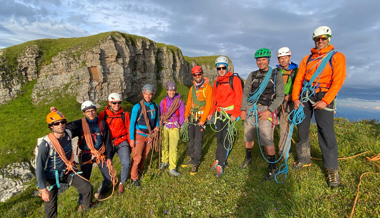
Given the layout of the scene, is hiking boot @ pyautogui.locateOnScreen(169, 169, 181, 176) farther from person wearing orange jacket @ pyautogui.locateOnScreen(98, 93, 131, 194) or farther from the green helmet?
the green helmet

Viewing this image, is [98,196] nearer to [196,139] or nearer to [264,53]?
[196,139]

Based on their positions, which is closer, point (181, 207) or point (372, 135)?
point (181, 207)

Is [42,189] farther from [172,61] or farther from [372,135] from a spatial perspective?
[172,61]

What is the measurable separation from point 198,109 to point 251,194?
305cm

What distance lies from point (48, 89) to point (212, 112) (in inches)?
1527

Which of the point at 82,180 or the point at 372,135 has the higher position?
the point at 372,135

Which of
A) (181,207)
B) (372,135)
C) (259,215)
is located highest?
(372,135)

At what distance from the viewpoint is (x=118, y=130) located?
5.79 meters

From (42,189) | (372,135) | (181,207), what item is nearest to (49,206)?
(42,189)

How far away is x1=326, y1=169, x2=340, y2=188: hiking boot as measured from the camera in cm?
419

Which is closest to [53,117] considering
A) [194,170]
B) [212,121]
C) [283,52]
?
[194,170]

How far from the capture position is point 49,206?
14.4 feet

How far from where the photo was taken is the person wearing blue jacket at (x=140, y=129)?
5832mm

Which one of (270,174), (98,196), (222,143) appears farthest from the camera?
(222,143)
